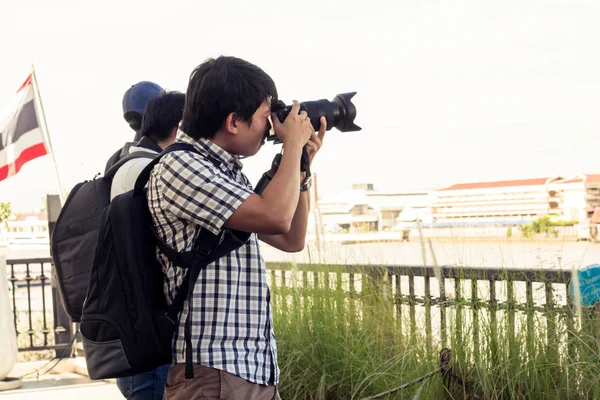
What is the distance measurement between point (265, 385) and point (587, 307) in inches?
91.2

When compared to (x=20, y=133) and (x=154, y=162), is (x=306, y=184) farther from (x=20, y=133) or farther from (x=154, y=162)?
(x=20, y=133)

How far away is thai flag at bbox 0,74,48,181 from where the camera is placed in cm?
746

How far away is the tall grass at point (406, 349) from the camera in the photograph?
3246mm

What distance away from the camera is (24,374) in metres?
6.72

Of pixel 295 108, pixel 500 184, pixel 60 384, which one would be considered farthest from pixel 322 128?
pixel 500 184

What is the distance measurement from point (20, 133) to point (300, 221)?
249 inches

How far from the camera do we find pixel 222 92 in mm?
1602

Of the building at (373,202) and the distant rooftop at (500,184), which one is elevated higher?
the distant rooftop at (500,184)

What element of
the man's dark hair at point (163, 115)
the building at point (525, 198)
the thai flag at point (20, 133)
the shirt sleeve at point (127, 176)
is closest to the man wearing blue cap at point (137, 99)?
the man's dark hair at point (163, 115)

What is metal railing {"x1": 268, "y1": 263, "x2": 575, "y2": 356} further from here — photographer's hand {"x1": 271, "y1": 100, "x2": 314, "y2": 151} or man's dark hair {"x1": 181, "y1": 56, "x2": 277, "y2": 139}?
man's dark hair {"x1": 181, "y1": 56, "x2": 277, "y2": 139}

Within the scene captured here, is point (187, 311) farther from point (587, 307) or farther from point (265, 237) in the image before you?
point (587, 307)

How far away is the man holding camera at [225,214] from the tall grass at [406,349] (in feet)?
6.18

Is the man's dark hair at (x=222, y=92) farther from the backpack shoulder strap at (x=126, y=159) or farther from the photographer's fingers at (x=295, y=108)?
the backpack shoulder strap at (x=126, y=159)

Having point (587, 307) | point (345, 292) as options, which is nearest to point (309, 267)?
point (345, 292)
